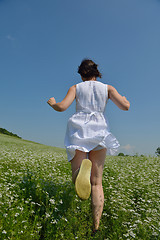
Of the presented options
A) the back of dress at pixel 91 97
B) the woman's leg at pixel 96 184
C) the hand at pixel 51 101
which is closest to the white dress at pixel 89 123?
the back of dress at pixel 91 97

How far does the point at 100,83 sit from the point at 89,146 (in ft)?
3.77

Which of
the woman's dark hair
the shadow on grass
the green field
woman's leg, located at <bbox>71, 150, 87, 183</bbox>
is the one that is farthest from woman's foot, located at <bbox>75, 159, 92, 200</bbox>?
the woman's dark hair

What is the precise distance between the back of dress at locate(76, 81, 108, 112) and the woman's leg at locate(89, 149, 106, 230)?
0.75 meters

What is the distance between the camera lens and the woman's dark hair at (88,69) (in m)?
3.98

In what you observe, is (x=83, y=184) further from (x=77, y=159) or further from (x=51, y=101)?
(x=51, y=101)

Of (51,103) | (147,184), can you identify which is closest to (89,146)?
(51,103)

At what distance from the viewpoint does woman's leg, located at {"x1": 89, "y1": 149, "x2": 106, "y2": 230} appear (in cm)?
355

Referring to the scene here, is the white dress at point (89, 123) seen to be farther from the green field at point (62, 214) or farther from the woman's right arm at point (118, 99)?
the green field at point (62, 214)

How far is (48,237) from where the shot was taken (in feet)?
11.7

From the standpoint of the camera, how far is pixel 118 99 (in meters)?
3.81

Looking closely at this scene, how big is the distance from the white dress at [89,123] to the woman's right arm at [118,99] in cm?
9

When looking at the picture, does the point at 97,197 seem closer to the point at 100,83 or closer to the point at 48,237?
the point at 48,237

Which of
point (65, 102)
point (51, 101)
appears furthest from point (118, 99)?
point (51, 101)

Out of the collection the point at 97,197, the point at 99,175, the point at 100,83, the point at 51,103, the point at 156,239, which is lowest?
the point at 156,239
